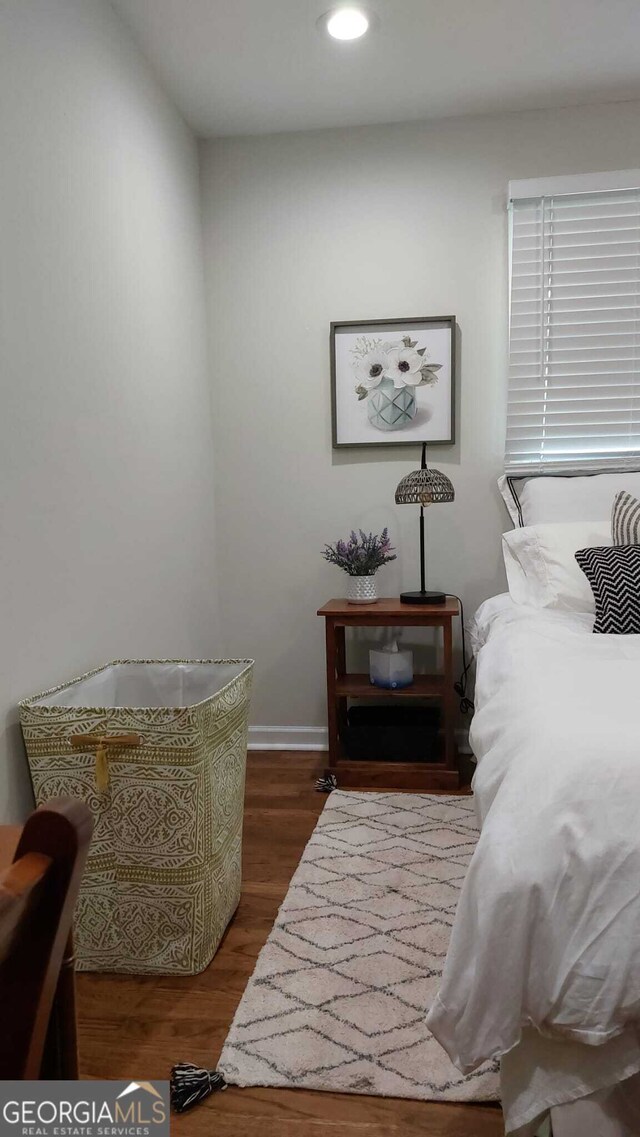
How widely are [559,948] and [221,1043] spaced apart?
31.4 inches

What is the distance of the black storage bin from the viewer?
9.04 feet

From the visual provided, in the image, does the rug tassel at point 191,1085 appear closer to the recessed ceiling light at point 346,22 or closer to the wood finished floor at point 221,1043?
the wood finished floor at point 221,1043

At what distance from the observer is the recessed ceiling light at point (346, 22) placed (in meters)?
2.25

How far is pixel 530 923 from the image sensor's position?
1.01 m

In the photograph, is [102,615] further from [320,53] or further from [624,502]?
[320,53]

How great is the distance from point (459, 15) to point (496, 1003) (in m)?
2.65

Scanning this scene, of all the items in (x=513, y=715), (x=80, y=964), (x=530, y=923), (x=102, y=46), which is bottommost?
(x=80, y=964)

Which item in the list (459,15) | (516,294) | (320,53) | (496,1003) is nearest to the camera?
(496,1003)

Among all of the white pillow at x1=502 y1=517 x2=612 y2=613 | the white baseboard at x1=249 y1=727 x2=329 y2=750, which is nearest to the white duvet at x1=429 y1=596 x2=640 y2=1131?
the white pillow at x1=502 y1=517 x2=612 y2=613

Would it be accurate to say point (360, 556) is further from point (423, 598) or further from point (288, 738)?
point (288, 738)

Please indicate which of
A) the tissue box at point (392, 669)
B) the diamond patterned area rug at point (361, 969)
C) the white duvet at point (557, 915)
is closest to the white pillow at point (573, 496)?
the tissue box at point (392, 669)

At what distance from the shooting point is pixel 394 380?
9.89 ft

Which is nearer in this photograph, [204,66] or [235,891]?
[235,891]

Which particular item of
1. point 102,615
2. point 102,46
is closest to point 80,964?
point 102,615
